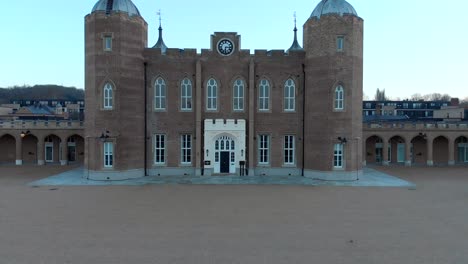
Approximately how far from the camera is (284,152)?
2750 centimetres

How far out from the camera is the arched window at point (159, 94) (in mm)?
27203

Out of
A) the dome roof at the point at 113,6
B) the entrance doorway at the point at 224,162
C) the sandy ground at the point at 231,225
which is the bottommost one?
the sandy ground at the point at 231,225

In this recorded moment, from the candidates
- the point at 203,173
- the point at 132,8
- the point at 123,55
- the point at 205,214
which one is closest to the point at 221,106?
the point at 203,173

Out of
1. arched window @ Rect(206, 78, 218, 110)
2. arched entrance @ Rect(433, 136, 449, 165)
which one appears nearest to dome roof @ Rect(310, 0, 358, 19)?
arched window @ Rect(206, 78, 218, 110)

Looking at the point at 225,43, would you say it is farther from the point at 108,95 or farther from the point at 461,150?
the point at 461,150

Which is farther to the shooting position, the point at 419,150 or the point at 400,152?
the point at 400,152

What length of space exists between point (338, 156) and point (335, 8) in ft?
37.0

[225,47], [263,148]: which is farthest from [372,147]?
[225,47]

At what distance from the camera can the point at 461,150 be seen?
38.8 m

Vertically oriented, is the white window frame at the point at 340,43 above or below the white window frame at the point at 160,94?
above

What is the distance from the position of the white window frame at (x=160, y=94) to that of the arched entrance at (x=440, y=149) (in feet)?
102

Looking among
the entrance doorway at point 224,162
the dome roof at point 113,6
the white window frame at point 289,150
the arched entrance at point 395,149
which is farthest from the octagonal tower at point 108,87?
the arched entrance at point 395,149

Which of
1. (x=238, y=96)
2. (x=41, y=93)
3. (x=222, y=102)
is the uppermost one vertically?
(x=41, y=93)

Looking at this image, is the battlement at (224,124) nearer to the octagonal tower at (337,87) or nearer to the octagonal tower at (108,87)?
the octagonal tower at (337,87)
